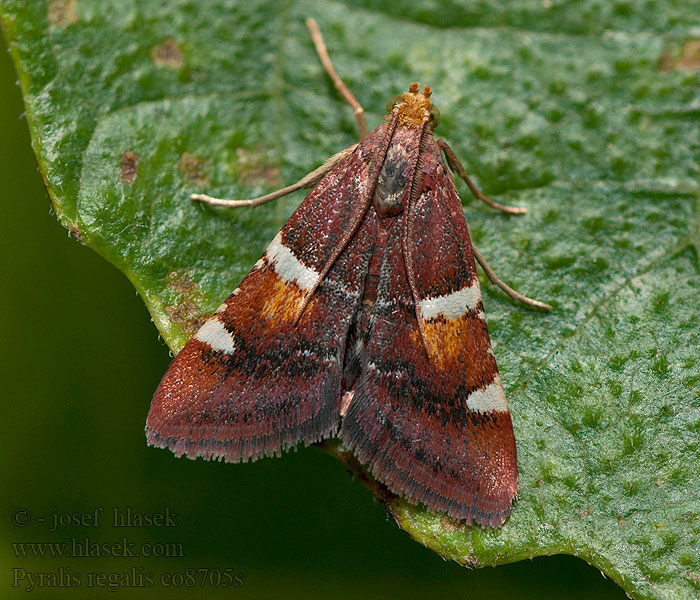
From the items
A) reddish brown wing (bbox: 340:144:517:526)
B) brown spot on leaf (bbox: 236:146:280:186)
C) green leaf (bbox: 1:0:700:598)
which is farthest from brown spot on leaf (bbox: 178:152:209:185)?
reddish brown wing (bbox: 340:144:517:526)

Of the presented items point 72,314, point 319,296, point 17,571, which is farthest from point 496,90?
point 17,571

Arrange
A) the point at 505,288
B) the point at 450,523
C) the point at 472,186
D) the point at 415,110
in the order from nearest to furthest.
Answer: the point at 450,523, the point at 415,110, the point at 505,288, the point at 472,186

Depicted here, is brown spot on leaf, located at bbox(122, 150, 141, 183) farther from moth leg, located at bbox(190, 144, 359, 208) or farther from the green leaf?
moth leg, located at bbox(190, 144, 359, 208)

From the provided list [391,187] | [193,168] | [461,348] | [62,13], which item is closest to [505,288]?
[461,348]

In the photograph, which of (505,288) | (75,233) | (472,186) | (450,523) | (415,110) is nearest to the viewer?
(450,523)

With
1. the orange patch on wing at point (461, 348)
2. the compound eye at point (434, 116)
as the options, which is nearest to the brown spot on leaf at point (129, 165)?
the compound eye at point (434, 116)

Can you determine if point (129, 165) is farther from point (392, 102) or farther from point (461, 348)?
point (461, 348)

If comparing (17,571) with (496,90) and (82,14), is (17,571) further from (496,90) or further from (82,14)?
(496,90)
